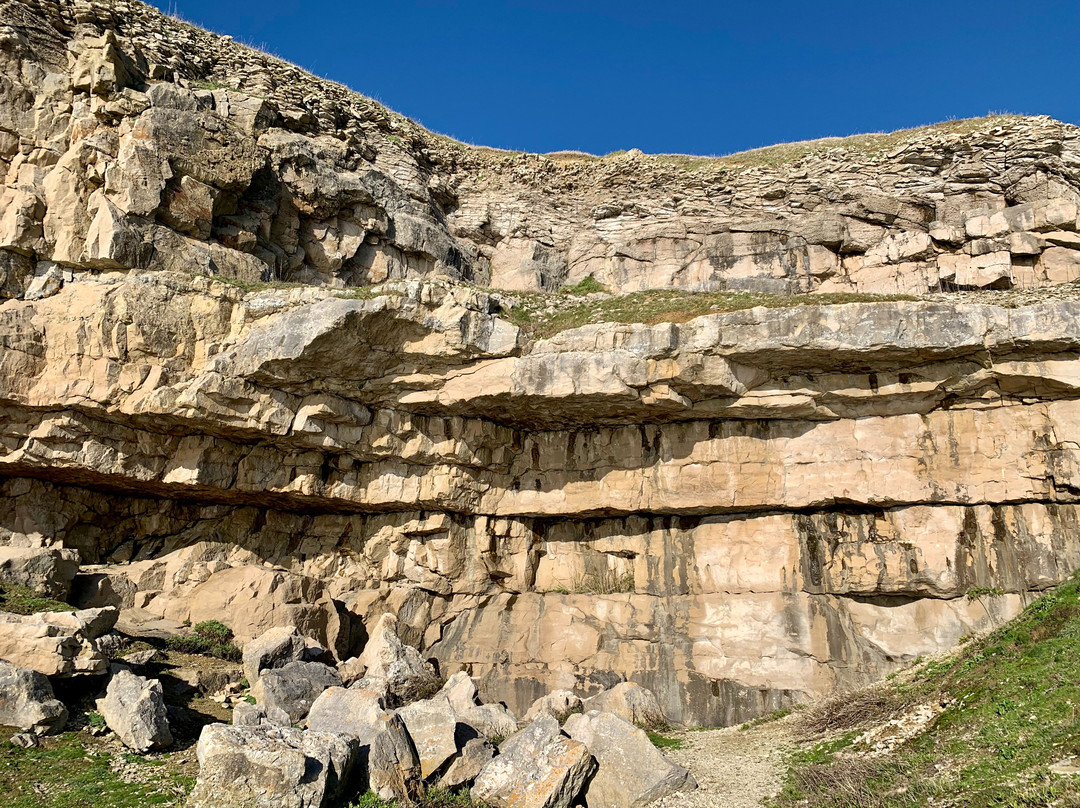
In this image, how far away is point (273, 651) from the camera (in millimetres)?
14648

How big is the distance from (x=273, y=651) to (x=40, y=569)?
548 cm

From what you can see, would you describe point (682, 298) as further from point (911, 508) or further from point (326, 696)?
point (326, 696)

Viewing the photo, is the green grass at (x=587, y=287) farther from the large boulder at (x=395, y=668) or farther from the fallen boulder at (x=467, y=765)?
the fallen boulder at (x=467, y=765)

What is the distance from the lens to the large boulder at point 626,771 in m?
10.3

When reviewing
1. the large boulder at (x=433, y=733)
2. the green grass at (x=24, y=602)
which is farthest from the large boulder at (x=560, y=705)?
the green grass at (x=24, y=602)

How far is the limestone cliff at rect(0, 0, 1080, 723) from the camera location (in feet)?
52.7

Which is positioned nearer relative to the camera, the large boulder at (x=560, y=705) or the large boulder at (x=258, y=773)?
the large boulder at (x=258, y=773)

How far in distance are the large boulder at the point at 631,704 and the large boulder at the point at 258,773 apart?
771 centimetres

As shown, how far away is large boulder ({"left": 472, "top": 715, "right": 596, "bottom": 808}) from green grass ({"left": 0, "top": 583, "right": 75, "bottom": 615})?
31.0 ft

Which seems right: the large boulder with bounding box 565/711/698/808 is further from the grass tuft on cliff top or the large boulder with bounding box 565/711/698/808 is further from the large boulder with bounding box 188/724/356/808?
the large boulder with bounding box 188/724/356/808

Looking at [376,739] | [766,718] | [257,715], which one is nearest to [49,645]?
[257,715]

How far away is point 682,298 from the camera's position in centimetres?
1856

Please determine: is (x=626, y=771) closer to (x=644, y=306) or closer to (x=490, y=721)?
(x=490, y=721)

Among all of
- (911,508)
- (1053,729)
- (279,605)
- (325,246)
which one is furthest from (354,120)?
(1053,729)
